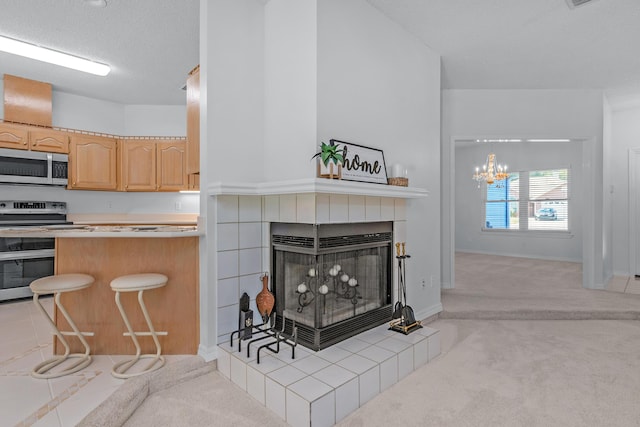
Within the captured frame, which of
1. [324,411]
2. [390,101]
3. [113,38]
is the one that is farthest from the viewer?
[113,38]

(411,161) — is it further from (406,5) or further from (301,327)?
(301,327)

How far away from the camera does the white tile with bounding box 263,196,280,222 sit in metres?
2.60

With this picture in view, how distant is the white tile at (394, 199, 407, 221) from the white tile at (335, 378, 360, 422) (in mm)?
1525

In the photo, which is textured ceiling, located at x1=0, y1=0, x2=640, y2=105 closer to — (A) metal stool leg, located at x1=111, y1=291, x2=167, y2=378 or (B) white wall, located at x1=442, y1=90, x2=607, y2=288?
(B) white wall, located at x1=442, y1=90, x2=607, y2=288

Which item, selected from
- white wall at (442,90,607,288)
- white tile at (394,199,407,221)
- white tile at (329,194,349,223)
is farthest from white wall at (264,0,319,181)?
white wall at (442,90,607,288)

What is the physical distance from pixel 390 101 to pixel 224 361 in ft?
7.82

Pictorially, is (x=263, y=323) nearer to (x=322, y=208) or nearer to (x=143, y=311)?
(x=143, y=311)

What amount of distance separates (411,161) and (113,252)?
8.37 ft

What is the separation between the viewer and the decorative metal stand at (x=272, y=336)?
87.4 inches

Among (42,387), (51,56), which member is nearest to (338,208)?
(42,387)

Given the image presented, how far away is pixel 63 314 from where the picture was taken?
2.28 metres

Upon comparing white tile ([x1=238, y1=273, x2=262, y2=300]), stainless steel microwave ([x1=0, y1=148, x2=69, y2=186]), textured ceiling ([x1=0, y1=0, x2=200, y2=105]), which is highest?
textured ceiling ([x1=0, y1=0, x2=200, y2=105])

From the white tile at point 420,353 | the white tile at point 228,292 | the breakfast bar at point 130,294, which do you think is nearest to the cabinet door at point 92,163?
the breakfast bar at point 130,294

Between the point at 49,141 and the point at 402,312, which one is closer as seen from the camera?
the point at 402,312
